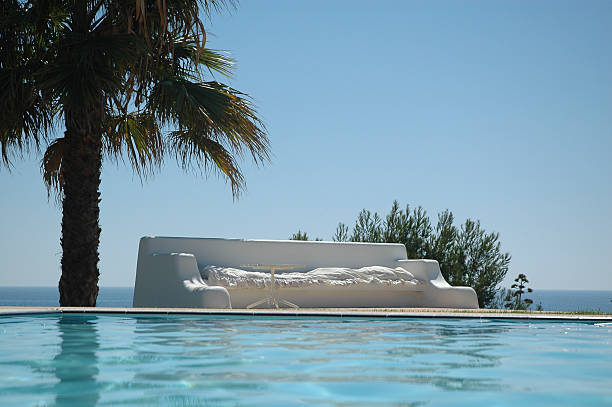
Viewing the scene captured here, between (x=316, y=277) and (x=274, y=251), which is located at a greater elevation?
(x=274, y=251)

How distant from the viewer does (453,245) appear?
57.1 ft

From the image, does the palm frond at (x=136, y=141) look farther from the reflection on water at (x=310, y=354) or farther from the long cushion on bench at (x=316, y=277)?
the reflection on water at (x=310, y=354)

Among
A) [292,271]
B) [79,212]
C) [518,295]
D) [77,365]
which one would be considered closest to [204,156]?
[79,212]

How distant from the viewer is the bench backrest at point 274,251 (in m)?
10.7

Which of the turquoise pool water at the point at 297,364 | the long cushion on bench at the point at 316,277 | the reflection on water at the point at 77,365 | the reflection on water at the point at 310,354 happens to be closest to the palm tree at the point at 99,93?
the long cushion on bench at the point at 316,277

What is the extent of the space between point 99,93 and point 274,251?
13.1ft

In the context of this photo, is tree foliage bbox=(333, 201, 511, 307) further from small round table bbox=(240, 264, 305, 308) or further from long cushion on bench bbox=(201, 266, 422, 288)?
small round table bbox=(240, 264, 305, 308)

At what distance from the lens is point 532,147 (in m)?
23.6

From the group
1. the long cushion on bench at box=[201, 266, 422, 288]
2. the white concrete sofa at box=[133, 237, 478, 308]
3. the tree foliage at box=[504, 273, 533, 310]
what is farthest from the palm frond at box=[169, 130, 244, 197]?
the tree foliage at box=[504, 273, 533, 310]

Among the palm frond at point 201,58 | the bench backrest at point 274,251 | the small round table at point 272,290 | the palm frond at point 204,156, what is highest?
the palm frond at point 201,58

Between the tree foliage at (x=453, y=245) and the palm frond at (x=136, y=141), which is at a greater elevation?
the palm frond at (x=136, y=141)

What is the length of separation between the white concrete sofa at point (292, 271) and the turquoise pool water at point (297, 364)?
1.99 m

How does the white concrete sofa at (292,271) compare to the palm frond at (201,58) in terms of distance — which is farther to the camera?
the palm frond at (201,58)

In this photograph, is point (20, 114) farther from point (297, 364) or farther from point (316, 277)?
point (297, 364)
